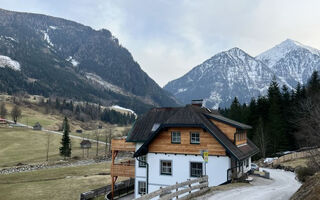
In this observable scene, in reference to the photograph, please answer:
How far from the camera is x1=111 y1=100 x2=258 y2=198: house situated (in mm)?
27938

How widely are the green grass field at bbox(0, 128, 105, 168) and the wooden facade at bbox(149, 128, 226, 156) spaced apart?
6999cm

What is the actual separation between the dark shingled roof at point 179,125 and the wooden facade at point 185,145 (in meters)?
0.67

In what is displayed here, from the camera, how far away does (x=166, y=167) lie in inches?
1198

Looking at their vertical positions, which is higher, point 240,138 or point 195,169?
point 240,138

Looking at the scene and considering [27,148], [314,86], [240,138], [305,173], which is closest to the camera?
[305,173]

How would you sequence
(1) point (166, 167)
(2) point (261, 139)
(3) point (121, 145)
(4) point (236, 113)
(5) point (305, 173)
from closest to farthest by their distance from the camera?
(5) point (305, 173), (1) point (166, 167), (3) point (121, 145), (2) point (261, 139), (4) point (236, 113)

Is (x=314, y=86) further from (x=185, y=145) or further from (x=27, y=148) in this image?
(x=27, y=148)

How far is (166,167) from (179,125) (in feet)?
15.4

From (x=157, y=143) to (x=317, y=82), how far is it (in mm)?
50105

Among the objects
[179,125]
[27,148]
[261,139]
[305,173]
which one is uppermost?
[179,125]

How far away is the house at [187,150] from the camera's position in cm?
2794

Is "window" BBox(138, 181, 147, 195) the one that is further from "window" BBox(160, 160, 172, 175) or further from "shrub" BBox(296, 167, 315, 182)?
"shrub" BBox(296, 167, 315, 182)

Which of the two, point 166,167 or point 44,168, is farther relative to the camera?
point 44,168

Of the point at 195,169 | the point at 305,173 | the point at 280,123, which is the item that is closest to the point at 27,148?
the point at 280,123
